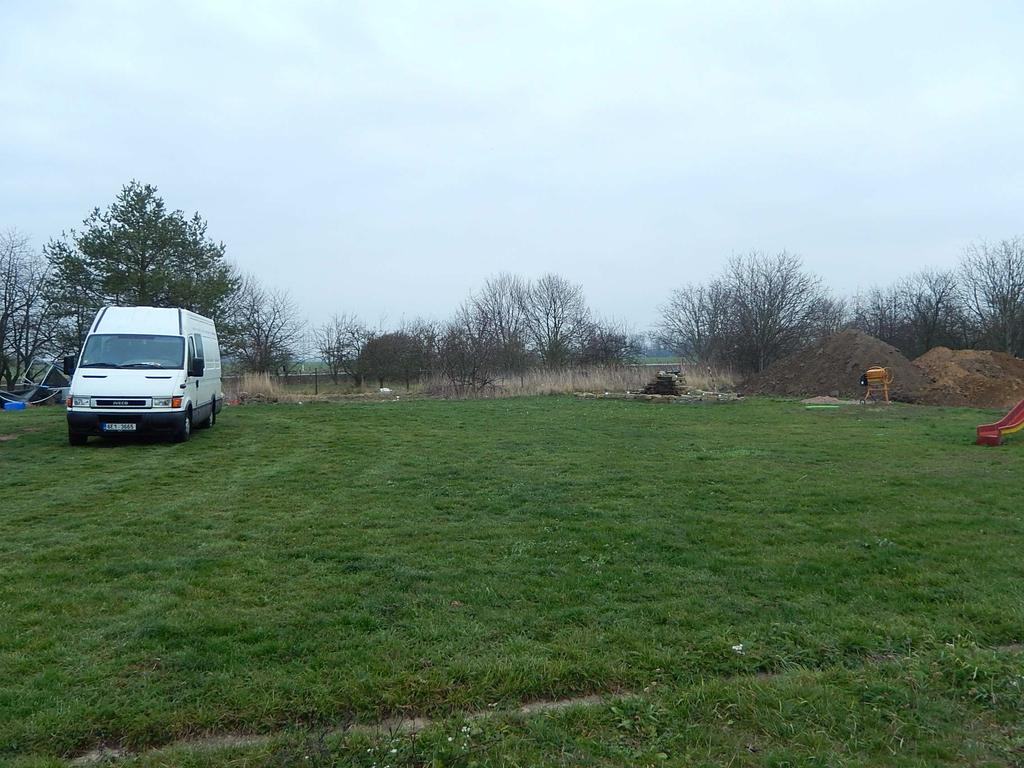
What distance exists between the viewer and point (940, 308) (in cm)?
3997

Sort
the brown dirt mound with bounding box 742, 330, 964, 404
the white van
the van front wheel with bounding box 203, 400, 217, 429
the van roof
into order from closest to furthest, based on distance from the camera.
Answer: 1. the white van
2. the van roof
3. the van front wheel with bounding box 203, 400, 217, 429
4. the brown dirt mound with bounding box 742, 330, 964, 404

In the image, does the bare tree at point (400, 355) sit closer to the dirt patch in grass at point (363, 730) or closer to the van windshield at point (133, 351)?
the van windshield at point (133, 351)

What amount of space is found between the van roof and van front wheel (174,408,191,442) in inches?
59.7

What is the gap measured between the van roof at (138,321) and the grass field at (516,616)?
13.8 feet

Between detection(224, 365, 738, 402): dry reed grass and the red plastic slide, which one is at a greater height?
detection(224, 365, 738, 402): dry reed grass

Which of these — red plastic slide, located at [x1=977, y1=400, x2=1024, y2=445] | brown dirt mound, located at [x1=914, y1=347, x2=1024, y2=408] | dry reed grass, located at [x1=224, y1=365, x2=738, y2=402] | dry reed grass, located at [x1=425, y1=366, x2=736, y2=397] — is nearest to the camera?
red plastic slide, located at [x1=977, y1=400, x2=1024, y2=445]

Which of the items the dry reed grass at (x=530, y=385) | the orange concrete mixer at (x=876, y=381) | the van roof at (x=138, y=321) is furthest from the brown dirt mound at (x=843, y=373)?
the van roof at (x=138, y=321)

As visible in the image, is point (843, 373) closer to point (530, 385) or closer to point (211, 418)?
point (530, 385)

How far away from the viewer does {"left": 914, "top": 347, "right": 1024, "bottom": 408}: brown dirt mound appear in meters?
22.5

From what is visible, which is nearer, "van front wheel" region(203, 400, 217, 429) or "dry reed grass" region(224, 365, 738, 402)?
"van front wheel" region(203, 400, 217, 429)

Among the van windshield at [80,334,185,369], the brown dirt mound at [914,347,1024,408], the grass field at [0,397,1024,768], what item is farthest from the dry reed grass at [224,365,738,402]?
the grass field at [0,397,1024,768]

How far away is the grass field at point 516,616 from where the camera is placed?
278 cm

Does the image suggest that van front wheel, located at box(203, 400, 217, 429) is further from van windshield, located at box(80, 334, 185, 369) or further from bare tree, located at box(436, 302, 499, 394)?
bare tree, located at box(436, 302, 499, 394)

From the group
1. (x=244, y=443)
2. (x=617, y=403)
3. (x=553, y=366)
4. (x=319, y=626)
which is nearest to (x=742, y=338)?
(x=553, y=366)
